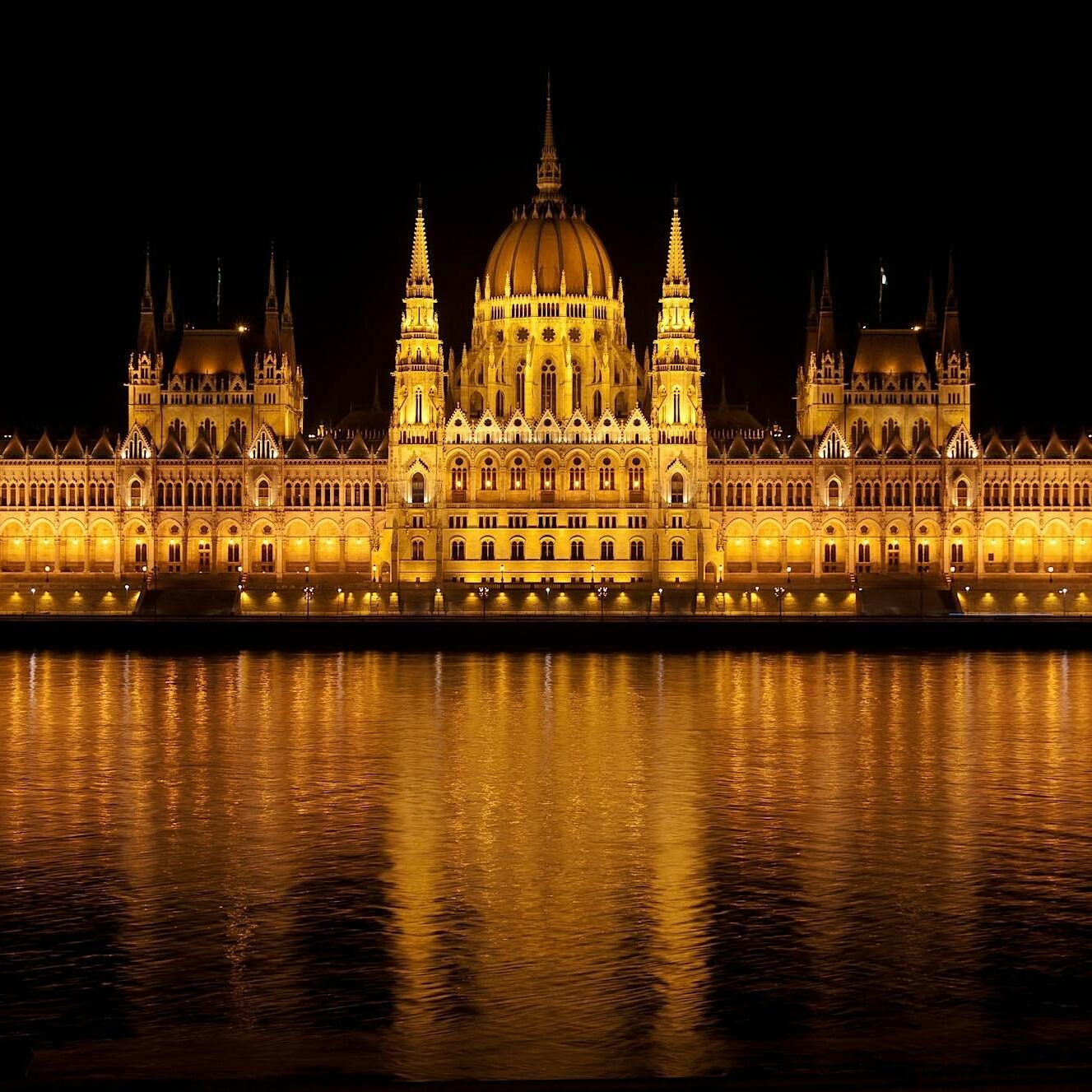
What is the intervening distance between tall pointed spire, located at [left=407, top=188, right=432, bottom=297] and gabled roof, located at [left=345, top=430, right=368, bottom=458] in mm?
9904

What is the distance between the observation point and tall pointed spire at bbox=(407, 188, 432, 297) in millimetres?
111250

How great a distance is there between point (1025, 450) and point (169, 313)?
187ft

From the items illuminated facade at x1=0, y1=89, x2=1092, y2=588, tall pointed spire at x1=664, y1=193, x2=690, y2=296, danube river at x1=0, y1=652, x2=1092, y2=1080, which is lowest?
Result: danube river at x1=0, y1=652, x2=1092, y2=1080

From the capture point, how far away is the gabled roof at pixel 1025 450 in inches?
4491

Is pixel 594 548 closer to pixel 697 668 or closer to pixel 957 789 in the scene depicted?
pixel 697 668

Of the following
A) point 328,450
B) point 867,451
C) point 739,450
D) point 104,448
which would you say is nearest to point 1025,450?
point 867,451

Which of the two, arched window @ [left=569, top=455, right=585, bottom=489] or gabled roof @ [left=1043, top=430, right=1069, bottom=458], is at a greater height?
gabled roof @ [left=1043, top=430, right=1069, bottom=458]

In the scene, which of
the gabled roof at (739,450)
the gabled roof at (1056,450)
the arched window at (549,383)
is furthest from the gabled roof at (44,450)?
the gabled roof at (1056,450)

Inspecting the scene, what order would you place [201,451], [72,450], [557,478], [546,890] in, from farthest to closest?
[72,450] < [201,451] < [557,478] < [546,890]

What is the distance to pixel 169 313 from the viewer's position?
131 meters

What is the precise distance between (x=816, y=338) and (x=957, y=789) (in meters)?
84.6

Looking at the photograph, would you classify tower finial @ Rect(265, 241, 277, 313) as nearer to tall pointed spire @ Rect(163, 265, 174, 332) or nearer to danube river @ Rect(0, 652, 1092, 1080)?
A: tall pointed spire @ Rect(163, 265, 174, 332)

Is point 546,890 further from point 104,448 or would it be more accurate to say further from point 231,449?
point 104,448

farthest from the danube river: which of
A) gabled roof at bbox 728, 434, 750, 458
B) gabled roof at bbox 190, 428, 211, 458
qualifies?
gabled roof at bbox 190, 428, 211, 458
